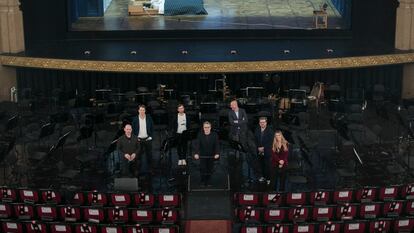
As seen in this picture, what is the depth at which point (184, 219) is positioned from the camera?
1742cm

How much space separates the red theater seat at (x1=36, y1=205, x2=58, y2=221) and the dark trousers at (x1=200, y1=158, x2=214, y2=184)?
4.59m

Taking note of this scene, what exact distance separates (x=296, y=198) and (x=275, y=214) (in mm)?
708

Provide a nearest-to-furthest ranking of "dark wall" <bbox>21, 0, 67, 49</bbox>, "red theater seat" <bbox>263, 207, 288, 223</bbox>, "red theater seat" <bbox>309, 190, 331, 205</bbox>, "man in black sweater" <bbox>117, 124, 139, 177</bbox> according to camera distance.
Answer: "red theater seat" <bbox>263, 207, 288, 223</bbox> → "red theater seat" <bbox>309, 190, 331, 205</bbox> → "man in black sweater" <bbox>117, 124, 139, 177</bbox> → "dark wall" <bbox>21, 0, 67, 49</bbox>

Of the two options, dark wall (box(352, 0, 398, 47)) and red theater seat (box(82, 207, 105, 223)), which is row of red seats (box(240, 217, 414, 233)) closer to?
red theater seat (box(82, 207, 105, 223))

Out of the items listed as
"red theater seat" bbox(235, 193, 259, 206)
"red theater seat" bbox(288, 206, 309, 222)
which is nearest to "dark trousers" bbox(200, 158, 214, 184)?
"red theater seat" bbox(235, 193, 259, 206)

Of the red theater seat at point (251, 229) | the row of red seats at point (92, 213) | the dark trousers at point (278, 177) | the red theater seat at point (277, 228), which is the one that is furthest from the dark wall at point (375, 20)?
the row of red seats at point (92, 213)

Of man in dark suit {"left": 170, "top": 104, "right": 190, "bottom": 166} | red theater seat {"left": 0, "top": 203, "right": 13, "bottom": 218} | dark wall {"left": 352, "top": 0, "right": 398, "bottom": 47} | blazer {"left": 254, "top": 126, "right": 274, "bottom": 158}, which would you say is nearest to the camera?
red theater seat {"left": 0, "top": 203, "right": 13, "bottom": 218}

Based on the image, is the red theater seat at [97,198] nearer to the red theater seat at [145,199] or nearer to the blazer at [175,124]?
the red theater seat at [145,199]

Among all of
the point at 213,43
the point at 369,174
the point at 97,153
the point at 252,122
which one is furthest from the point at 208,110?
the point at 213,43

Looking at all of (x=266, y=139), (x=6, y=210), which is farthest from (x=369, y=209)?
(x=6, y=210)

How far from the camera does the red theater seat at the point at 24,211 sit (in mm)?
15812

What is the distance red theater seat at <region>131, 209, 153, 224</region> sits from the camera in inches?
612

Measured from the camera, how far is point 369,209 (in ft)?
51.6

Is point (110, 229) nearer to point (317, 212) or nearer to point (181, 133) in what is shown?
point (317, 212)
